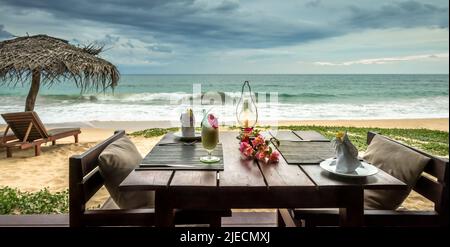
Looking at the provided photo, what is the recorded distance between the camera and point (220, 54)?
666 inches

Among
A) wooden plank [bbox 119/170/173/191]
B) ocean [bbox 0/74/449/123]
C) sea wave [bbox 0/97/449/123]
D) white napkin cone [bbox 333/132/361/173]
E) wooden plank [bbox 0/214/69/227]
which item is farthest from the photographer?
ocean [bbox 0/74/449/123]

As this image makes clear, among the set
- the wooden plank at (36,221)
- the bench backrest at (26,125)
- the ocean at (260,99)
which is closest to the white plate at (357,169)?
the wooden plank at (36,221)

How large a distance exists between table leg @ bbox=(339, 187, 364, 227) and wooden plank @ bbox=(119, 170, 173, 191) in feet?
1.94

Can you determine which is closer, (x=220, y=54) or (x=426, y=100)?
(x=426, y=100)

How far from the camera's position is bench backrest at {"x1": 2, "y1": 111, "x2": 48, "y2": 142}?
13.5ft

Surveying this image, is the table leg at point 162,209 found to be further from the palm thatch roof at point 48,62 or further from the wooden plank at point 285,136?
the palm thatch roof at point 48,62

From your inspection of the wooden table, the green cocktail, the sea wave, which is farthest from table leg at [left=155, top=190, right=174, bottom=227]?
the sea wave

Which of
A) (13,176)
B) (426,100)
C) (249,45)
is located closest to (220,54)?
(249,45)

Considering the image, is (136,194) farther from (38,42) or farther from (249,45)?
(249,45)

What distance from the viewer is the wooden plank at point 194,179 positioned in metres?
1.08

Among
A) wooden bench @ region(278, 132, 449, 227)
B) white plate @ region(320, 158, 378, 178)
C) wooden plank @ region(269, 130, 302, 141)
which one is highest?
wooden plank @ region(269, 130, 302, 141)

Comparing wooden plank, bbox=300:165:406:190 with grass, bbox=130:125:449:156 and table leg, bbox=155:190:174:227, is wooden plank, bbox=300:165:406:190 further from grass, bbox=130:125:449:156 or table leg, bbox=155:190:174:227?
grass, bbox=130:125:449:156

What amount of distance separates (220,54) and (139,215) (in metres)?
16.1

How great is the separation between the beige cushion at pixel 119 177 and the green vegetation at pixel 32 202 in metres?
1.18
